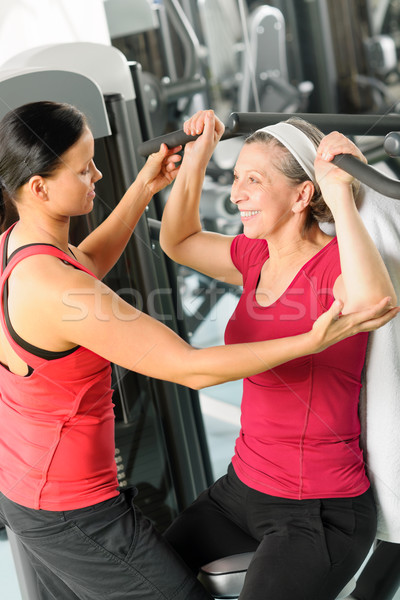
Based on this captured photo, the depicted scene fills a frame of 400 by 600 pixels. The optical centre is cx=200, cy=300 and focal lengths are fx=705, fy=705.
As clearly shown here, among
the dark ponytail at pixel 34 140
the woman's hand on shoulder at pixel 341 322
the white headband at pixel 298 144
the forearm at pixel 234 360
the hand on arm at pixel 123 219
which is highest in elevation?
the dark ponytail at pixel 34 140

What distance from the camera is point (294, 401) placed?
4.65ft

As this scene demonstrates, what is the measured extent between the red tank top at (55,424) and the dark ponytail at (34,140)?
0.13 m

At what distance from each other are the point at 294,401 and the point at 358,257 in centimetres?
35

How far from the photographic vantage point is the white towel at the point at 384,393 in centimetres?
136

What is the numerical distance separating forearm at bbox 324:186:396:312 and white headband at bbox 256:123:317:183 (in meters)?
0.21

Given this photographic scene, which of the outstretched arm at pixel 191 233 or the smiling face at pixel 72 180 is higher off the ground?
the smiling face at pixel 72 180

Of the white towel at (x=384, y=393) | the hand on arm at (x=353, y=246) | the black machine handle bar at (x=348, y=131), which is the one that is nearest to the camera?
the black machine handle bar at (x=348, y=131)

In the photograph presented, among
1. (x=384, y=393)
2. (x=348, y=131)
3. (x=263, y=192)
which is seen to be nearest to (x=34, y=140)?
(x=263, y=192)

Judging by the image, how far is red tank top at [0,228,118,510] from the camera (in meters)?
1.27

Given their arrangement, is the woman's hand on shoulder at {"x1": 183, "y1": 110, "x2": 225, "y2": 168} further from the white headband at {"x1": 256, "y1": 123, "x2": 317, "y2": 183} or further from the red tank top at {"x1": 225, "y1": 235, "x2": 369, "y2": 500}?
the red tank top at {"x1": 225, "y1": 235, "x2": 369, "y2": 500}

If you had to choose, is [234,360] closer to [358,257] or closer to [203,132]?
→ [358,257]

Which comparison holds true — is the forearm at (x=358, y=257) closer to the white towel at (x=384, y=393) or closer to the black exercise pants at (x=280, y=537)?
the white towel at (x=384, y=393)

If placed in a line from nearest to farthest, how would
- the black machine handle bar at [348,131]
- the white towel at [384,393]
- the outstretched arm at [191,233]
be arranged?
the black machine handle bar at [348,131] < the white towel at [384,393] < the outstretched arm at [191,233]

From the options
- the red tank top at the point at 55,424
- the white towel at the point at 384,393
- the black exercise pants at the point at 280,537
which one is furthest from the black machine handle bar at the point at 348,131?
the black exercise pants at the point at 280,537
